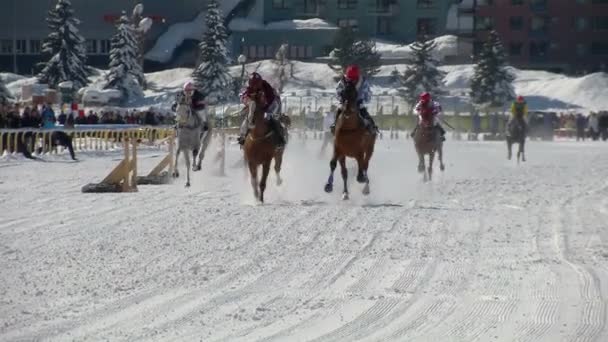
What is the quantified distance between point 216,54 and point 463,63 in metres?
24.1

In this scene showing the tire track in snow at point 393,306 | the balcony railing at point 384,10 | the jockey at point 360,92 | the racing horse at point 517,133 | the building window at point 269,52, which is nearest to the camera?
the tire track in snow at point 393,306

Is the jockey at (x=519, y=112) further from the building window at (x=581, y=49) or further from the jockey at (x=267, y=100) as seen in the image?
the building window at (x=581, y=49)

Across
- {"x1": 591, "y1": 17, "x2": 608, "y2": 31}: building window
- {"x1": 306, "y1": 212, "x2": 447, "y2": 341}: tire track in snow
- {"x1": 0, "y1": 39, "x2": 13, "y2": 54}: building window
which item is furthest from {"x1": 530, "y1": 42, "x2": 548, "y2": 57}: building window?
{"x1": 306, "y1": 212, "x2": 447, "y2": 341}: tire track in snow

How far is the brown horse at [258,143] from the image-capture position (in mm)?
18766

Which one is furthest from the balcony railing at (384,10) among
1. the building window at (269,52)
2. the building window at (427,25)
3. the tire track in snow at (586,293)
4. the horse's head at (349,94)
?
the tire track in snow at (586,293)

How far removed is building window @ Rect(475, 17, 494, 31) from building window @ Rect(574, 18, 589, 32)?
22.5 feet

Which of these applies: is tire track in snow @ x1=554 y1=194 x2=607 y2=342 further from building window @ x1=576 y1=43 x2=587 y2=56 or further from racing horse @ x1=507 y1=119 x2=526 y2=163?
building window @ x1=576 y1=43 x2=587 y2=56

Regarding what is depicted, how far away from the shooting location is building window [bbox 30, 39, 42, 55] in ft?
350

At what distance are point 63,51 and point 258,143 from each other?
221ft

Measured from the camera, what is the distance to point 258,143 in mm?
18797

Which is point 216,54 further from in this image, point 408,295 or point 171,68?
point 408,295

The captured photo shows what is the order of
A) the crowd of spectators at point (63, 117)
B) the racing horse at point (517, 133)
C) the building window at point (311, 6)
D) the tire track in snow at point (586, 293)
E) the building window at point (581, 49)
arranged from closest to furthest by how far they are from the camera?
the tire track in snow at point (586, 293) → the racing horse at point (517, 133) → the crowd of spectators at point (63, 117) → the building window at point (581, 49) → the building window at point (311, 6)

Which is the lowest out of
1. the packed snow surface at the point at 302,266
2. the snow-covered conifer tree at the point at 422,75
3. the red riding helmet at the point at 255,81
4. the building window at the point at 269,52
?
the packed snow surface at the point at 302,266

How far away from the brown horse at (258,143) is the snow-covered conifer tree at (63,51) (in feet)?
216
